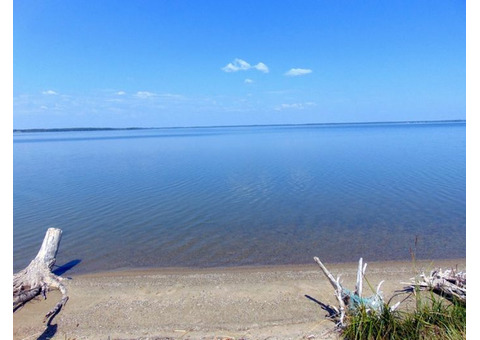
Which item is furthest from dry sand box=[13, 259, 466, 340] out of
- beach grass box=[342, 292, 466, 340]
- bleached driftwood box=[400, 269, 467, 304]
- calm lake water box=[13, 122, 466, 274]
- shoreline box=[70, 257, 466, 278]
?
calm lake water box=[13, 122, 466, 274]

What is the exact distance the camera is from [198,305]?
19.6 feet

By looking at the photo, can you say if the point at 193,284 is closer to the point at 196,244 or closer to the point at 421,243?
the point at 196,244

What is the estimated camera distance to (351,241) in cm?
961

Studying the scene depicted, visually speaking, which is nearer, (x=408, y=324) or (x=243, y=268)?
(x=408, y=324)

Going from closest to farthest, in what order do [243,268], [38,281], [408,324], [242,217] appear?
[408,324], [38,281], [243,268], [242,217]

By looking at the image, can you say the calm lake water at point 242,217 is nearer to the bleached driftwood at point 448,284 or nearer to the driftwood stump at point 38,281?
the driftwood stump at point 38,281

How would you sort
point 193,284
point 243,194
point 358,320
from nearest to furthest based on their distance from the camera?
point 358,320 < point 193,284 < point 243,194

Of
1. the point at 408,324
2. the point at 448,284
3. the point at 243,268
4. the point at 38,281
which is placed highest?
the point at 448,284

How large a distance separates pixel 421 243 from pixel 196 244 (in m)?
6.95

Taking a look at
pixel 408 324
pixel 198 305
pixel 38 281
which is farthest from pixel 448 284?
pixel 38 281

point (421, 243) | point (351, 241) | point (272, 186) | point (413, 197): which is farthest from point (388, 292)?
point (272, 186)

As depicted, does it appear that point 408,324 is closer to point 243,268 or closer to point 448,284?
point 448,284

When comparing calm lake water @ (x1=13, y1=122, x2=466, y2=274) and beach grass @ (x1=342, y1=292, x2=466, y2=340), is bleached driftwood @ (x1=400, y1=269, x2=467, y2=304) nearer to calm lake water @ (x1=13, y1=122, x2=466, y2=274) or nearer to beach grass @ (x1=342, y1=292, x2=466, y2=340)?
beach grass @ (x1=342, y1=292, x2=466, y2=340)

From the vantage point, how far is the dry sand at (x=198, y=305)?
16.9ft
